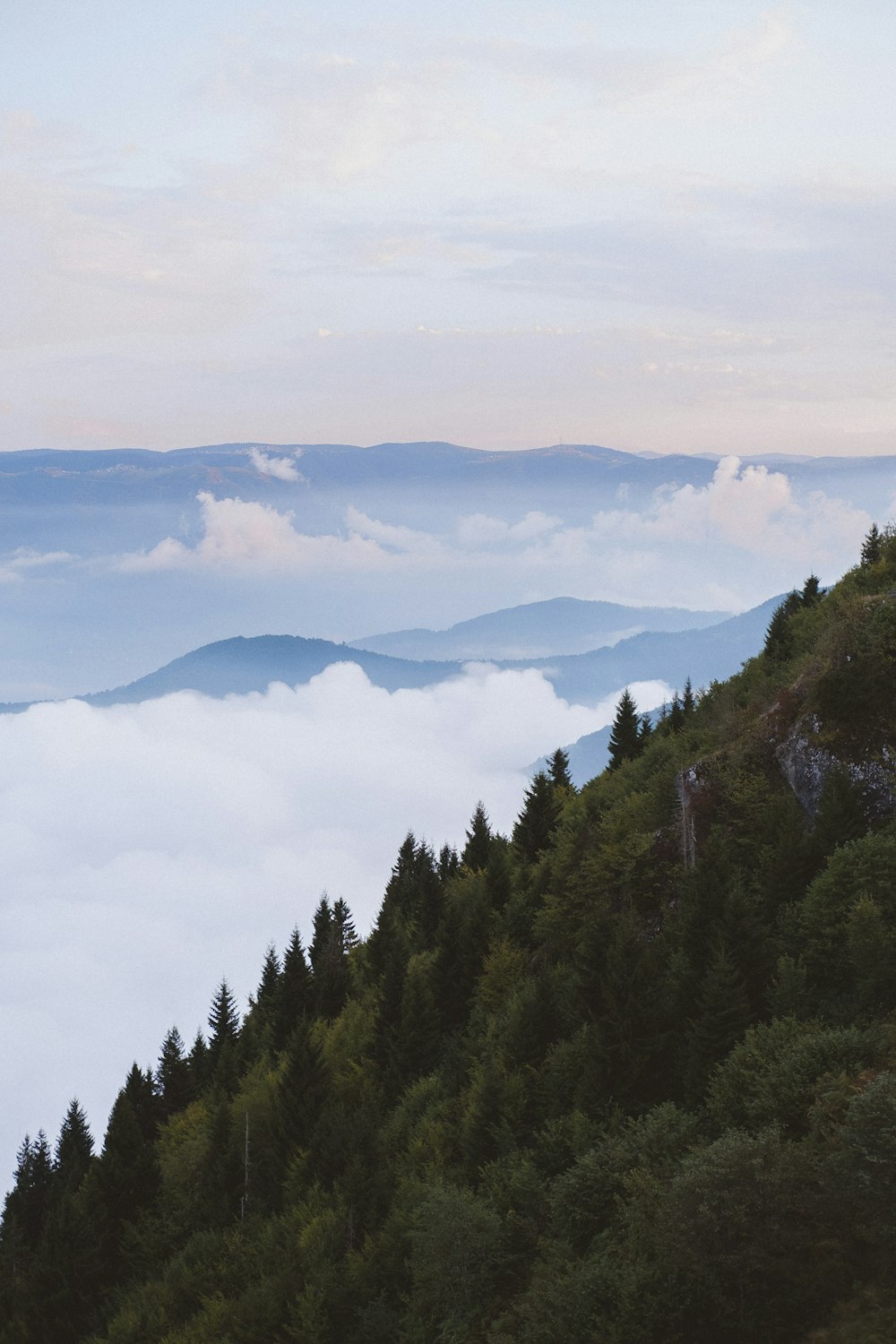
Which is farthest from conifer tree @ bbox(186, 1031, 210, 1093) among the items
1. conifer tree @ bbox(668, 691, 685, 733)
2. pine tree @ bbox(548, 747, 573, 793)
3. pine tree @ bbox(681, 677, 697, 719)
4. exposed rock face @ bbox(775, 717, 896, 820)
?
exposed rock face @ bbox(775, 717, 896, 820)

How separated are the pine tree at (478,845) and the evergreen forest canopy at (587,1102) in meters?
0.35

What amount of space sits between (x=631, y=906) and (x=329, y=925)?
180 ft

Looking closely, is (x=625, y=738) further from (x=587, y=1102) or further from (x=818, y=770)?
(x=587, y=1102)

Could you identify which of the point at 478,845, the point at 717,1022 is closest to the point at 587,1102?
the point at 717,1022

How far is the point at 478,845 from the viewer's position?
98625 mm

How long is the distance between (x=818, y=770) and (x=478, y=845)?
41867mm

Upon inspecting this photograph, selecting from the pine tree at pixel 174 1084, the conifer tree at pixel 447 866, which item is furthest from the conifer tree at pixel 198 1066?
the conifer tree at pixel 447 866

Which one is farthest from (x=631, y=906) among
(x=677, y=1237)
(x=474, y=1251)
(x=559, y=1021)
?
(x=677, y=1237)

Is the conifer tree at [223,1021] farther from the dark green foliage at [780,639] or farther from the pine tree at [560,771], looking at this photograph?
the dark green foliage at [780,639]

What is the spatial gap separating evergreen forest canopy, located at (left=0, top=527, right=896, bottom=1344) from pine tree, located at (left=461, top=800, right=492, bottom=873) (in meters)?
0.35

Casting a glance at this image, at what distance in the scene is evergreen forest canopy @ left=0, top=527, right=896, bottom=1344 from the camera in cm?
3478

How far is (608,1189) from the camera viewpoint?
42.0 m

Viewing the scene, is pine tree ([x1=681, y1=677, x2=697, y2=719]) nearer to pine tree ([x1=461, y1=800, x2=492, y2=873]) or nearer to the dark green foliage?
the dark green foliage

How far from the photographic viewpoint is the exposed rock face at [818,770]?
59.5 meters
